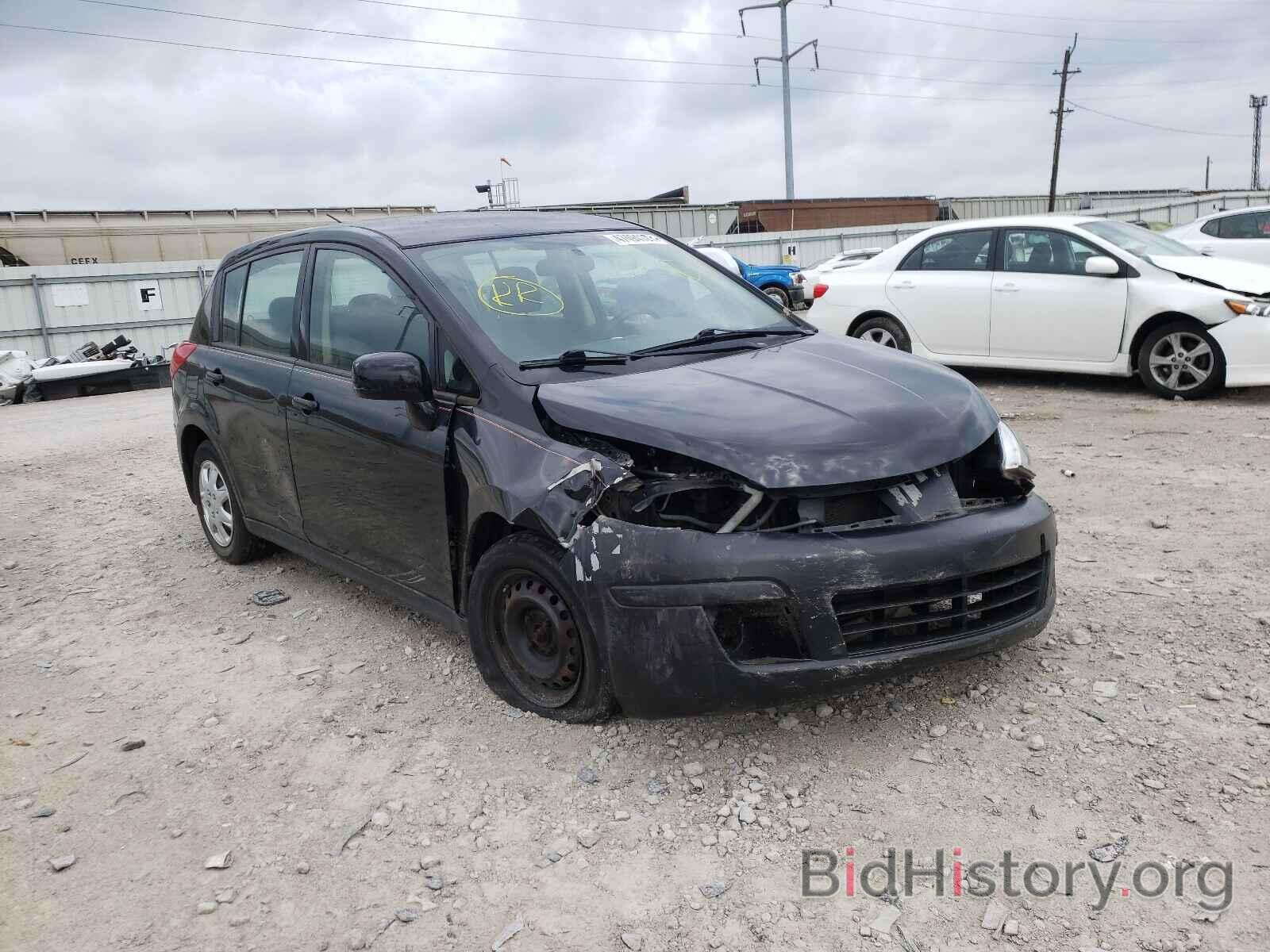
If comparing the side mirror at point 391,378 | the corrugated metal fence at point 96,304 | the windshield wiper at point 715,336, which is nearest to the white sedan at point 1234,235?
the windshield wiper at point 715,336

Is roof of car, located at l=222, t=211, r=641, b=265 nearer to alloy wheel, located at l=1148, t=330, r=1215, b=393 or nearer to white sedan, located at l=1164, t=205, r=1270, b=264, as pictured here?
alloy wheel, located at l=1148, t=330, r=1215, b=393

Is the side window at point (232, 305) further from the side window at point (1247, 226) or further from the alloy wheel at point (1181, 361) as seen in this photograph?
the side window at point (1247, 226)

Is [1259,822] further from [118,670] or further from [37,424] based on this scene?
[37,424]

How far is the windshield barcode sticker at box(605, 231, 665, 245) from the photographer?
4465 mm

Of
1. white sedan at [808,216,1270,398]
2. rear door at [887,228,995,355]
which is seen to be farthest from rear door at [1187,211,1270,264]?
rear door at [887,228,995,355]

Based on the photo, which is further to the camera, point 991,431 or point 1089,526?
point 1089,526

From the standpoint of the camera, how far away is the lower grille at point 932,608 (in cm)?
294

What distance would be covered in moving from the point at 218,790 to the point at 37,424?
415 inches

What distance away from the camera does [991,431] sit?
11.1 feet

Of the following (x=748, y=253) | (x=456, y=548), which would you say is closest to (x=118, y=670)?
(x=456, y=548)

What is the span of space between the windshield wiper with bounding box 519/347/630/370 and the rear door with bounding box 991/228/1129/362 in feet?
19.8

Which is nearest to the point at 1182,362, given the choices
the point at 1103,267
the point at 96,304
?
the point at 1103,267

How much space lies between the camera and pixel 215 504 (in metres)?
5.54

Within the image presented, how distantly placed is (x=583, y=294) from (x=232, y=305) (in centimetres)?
220
